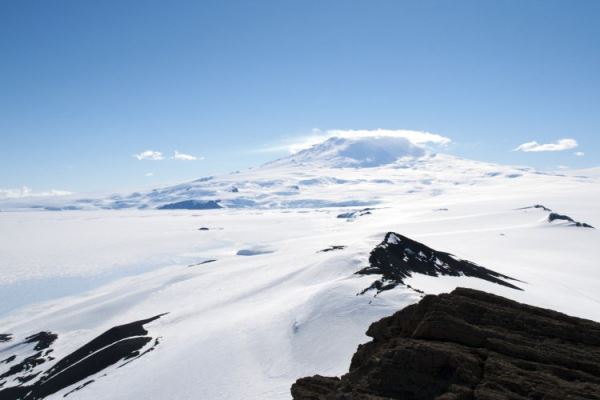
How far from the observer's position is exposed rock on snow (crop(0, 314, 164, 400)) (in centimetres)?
4716

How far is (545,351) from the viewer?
16.3 metres

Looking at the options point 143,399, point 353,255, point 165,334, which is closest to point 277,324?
point 143,399

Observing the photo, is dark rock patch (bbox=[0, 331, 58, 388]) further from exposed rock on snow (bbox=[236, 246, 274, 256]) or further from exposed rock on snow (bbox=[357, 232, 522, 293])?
exposed rock on snow (bbox=[236, 246, 274, 256])

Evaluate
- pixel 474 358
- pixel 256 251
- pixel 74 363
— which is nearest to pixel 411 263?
pixel 74 363

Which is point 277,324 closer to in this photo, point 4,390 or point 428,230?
point 4,390

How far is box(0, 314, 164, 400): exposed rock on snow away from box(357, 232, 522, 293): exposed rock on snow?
2813 centimetres

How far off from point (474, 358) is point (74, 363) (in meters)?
50.7

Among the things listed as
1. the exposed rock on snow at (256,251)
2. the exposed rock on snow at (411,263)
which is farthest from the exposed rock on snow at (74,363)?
the exposed rock on snow at (256,251)

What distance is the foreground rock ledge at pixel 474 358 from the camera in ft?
47.9

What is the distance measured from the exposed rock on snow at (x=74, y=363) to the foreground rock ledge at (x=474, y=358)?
37.3m

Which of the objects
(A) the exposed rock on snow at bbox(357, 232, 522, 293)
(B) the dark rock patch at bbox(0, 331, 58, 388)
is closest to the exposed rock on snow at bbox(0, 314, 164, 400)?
(B) the dark rock patch at bbox(0, 331, 58, 388)

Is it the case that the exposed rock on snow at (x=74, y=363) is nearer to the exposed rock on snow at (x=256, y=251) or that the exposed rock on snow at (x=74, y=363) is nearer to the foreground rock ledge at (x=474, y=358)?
the foreground rock ledge at (x=474, y=358)

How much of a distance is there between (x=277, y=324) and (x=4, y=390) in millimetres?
30689

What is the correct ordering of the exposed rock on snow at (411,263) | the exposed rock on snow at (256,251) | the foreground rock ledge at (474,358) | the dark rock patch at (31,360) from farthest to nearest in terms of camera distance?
the exposed rock on snow at (256,251)
the exposed rock on snow at (411,263)
the dark rock patch at (31,360)
the foreground rock ledge at (474,358)
